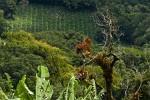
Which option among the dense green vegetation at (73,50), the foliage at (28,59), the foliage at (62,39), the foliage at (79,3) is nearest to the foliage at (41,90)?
the dense green vegetation at (73,50)

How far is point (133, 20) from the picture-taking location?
87.9 metres

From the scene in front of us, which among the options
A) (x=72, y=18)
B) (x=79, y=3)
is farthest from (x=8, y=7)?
(x=79, y=3)

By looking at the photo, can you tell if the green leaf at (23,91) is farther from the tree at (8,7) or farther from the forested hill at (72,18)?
the tree at (8,7)

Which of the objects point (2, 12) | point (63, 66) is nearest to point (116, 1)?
point (2, 12)

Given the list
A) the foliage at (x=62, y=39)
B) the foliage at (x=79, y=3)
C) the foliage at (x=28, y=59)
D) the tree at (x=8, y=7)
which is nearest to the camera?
the foliage at (x=28, y=59)

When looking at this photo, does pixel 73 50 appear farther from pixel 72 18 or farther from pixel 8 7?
A: pixel 8 7

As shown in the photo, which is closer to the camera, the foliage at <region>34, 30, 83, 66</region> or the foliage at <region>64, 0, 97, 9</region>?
the foliage at <region>34, 30, 83, 66</region>

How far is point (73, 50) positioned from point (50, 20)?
2667 cm

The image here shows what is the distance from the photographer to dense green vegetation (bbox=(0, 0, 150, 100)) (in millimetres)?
7762

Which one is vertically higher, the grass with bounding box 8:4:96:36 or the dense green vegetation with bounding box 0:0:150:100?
the dense green vegetation with bounding box 0:0:150:100

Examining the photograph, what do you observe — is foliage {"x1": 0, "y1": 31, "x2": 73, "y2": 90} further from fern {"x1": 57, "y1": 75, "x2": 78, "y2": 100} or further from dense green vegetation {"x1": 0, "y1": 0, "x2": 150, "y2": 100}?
fern {"x1": 57, "y1": 75, "x2": 78, "y2": 100}

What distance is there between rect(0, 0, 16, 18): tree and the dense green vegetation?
0.18m

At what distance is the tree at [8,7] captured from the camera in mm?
84062

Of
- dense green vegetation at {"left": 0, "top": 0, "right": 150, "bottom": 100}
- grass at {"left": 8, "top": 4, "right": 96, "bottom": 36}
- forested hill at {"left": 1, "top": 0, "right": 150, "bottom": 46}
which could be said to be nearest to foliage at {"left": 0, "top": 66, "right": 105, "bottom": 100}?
dense green vegetation at {"left": 0, "top": 0, "right": 150, "bottom": 100}
